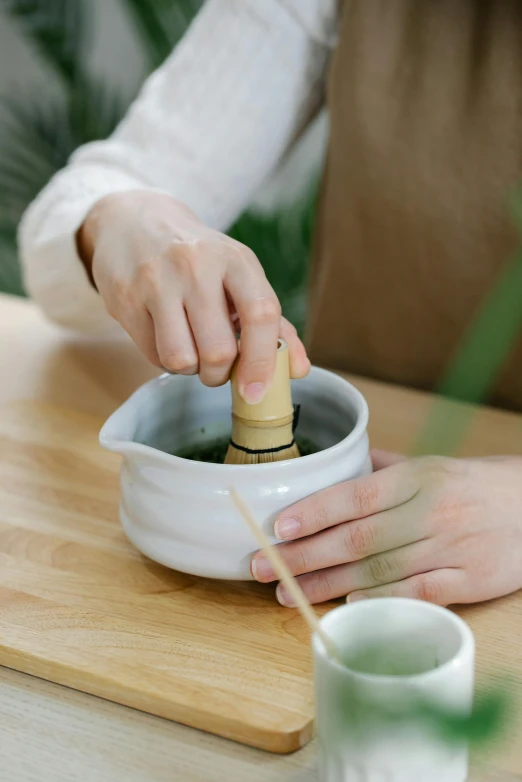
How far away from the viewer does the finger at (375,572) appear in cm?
64

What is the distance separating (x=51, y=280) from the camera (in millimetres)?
1097

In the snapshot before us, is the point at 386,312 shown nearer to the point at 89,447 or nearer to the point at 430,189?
the point at 430,189

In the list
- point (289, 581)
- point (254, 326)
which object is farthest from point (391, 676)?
point (254, 326)

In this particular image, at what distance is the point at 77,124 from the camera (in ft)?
7.02

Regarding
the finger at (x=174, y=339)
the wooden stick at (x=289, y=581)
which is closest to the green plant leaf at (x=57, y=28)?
the finger at (x=174, y=339)

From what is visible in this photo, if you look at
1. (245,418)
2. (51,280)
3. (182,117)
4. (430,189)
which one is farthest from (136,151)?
(245,418)

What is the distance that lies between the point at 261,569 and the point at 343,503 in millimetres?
73

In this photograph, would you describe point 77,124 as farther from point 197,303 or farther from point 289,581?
point 289,581

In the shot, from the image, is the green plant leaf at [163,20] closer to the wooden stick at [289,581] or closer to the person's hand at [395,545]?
the person's hand at [395,545]

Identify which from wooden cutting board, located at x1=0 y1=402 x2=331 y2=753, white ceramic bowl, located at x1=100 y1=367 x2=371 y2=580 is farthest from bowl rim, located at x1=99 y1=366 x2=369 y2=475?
wooden cutting board, located at x1=0 y1=402 x2=331 y2=753

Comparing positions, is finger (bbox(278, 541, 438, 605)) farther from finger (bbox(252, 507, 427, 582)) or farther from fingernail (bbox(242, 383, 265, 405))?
fingernail (bbox(242, 383, 265, 405))

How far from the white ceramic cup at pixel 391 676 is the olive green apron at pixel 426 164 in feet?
2.07

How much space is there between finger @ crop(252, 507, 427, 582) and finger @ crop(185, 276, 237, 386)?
142 millimetres

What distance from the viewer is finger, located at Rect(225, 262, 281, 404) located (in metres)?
0.65
